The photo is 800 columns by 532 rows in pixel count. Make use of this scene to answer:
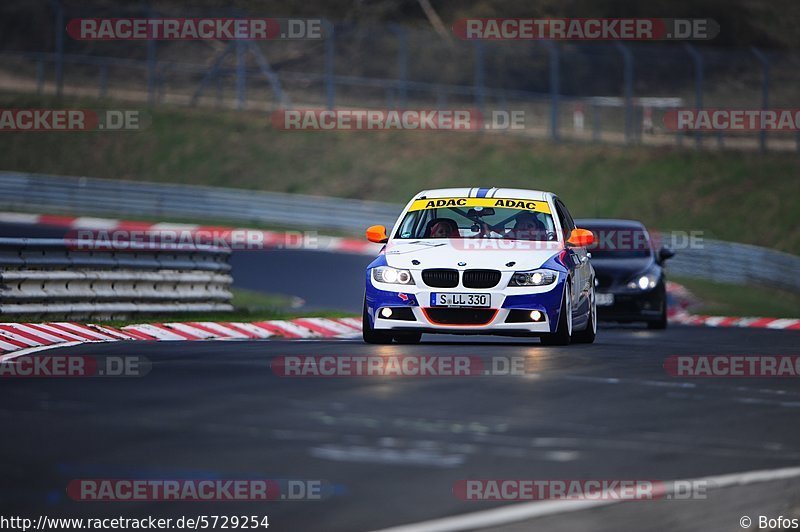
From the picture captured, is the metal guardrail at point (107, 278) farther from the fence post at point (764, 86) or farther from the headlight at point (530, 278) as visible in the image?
the fence post at point (764, 86)

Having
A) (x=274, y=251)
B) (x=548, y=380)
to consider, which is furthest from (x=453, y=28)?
(x=548, y=380)

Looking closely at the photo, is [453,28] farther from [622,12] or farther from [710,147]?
[710,147]

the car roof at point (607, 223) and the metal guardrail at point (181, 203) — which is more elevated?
the metal guardrail at point (181, 203)

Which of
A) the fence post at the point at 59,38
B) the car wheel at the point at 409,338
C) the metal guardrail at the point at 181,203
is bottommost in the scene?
the car wheel at the point at 409,338

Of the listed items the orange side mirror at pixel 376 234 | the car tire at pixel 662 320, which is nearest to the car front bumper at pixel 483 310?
the orange side mirror at pixel 376 234

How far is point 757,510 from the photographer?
21.8 ft

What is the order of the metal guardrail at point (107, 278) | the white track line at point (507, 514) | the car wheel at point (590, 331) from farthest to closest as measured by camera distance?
the metal guardrail at point (107, 278) < the car wheel at point (590, 331) < the white track line at point (507, 514)

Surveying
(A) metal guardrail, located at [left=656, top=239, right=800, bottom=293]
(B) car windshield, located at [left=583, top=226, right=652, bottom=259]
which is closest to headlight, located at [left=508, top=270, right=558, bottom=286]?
(B) car windshield, located at [left=583, top=226, right=652, bottom=259]

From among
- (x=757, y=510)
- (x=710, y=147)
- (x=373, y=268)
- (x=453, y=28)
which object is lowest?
(x=757, y=510)

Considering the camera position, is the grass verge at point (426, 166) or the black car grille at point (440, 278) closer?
the black car grille at point (440, 278)

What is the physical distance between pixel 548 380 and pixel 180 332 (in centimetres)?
624

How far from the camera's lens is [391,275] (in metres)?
14.3

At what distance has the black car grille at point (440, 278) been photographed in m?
14.2

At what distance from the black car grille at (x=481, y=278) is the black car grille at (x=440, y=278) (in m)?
0.11
